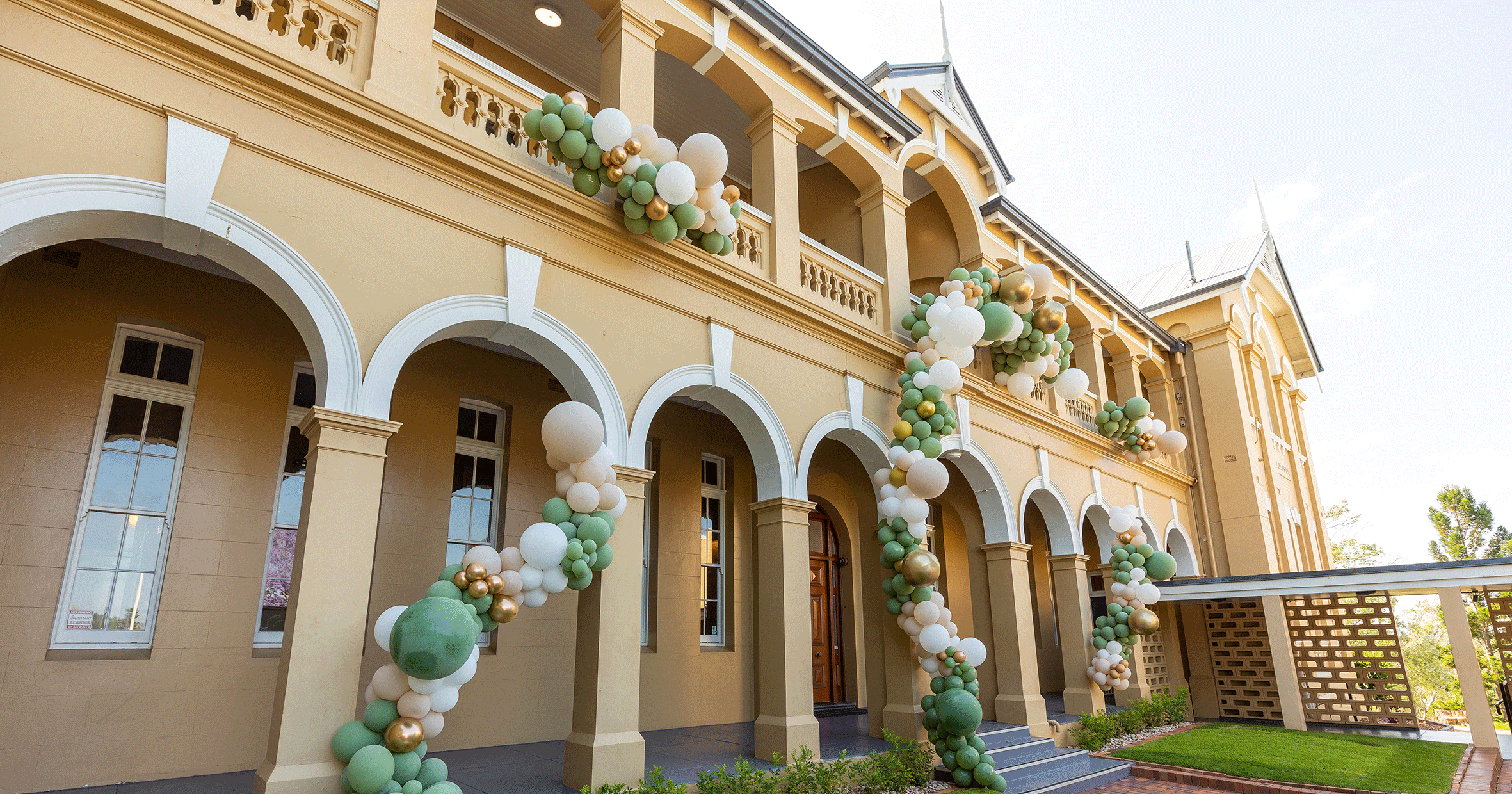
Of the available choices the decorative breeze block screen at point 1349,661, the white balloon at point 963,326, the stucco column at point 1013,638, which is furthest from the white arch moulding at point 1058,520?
the decorative breeze block screen at point 1349,661

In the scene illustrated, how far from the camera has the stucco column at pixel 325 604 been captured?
15.5 feet

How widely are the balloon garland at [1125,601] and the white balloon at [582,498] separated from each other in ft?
30.2

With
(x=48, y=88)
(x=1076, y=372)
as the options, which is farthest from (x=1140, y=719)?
(x=48, y=88)

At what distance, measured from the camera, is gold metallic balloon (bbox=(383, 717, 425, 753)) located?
4.71 meters

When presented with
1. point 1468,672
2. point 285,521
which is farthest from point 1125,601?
point 285,521

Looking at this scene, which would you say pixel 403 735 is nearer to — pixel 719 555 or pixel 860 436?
pixel 860 436

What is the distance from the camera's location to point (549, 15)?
9.21 m

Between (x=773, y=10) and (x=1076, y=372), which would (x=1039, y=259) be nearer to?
(x=1076, y=372)

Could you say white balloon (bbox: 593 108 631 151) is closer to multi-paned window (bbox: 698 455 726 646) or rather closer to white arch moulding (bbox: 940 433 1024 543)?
multi-paned window (bbox: 698 455 726 646)

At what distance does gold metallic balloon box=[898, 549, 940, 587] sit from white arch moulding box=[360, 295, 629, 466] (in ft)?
10.5

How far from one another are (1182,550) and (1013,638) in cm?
798

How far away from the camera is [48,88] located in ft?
15.1

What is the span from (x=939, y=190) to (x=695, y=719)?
328 inches

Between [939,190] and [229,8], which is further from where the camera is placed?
[939,190]
